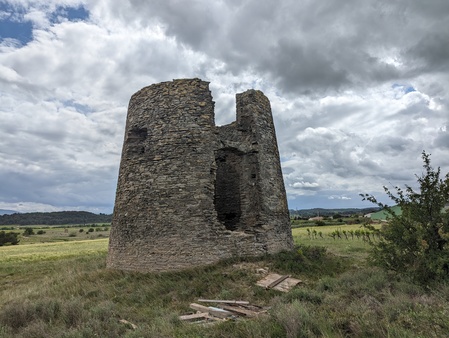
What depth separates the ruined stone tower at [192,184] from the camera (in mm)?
10812

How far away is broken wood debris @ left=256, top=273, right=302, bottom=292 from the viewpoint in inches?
339

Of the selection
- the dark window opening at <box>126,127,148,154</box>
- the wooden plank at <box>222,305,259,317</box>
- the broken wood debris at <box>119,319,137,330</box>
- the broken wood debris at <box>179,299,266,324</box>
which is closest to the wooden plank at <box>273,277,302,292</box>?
the broken wood debris at <box>179,299,266,324</box>

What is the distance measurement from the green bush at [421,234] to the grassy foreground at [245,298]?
406mm

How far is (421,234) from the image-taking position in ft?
22.9

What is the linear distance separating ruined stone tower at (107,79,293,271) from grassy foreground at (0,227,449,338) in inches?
29.3

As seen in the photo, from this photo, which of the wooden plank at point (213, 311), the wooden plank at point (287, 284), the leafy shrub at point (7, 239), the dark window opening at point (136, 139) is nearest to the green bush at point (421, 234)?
the wooden plank at point (287, 284)

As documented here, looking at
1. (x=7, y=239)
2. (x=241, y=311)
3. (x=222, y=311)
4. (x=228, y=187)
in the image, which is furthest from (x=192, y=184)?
(x=7, y=239)

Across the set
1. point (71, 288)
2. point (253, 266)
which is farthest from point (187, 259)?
point (71, 288)

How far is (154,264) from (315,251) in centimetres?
608

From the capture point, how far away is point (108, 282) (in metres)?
10.5

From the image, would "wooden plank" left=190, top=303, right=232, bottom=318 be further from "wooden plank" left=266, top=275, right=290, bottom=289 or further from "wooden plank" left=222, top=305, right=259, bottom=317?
"wooden plank" left=266, top=275, right=290, bottom=289

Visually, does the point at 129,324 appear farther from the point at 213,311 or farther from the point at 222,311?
the point at 222,311

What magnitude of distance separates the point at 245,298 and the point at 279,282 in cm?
131

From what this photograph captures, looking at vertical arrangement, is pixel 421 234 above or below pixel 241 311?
above
